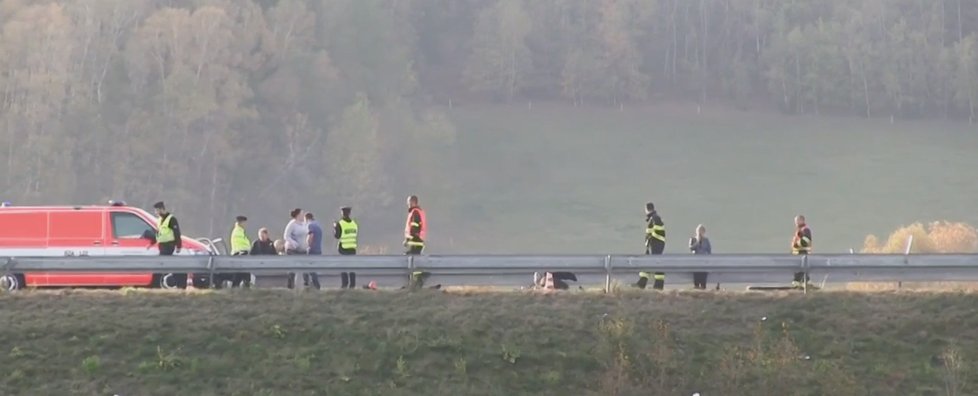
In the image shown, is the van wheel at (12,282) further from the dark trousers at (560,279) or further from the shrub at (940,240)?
the shrub at (940,240)

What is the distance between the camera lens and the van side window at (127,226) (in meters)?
26.0

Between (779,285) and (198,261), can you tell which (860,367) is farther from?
(198,261)

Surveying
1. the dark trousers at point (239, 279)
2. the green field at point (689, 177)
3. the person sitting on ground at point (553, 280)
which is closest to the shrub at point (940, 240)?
the green field at point (689, 177)

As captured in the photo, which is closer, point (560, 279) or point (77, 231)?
point (560, 279)

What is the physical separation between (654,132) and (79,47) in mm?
39853

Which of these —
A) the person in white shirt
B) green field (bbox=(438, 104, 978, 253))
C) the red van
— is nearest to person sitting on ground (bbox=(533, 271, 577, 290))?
the person in white shirt

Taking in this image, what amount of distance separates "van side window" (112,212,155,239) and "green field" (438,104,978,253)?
48.7 metres

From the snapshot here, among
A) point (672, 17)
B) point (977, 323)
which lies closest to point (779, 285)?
point (977, 323)

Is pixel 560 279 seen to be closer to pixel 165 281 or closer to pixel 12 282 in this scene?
pixel 165 281

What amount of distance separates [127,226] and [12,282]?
12.8 ft

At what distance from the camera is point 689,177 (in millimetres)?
93812

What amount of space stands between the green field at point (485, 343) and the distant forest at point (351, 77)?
58527 millimetres

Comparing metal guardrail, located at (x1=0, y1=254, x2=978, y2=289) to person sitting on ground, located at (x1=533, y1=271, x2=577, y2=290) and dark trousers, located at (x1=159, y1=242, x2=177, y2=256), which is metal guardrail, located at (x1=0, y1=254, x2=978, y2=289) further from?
dark trousers, located at (x1=159, y1=242, x2=177, y2=256)

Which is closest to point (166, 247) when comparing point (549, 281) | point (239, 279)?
point (239, 279)
